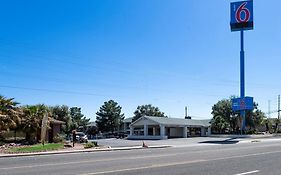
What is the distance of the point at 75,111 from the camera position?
103625mm

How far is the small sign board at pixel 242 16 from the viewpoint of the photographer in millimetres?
63406

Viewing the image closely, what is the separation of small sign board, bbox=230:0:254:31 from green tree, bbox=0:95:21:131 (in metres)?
41.6

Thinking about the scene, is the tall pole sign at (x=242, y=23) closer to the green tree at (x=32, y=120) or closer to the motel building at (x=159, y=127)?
the motel building at (x=159, y=127)

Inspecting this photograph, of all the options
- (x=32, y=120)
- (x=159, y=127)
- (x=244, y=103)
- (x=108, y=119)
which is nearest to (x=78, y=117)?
(x=108, y=119)

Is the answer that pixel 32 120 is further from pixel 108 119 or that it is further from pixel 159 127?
pixel 108 119

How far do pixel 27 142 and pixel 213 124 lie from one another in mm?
53736

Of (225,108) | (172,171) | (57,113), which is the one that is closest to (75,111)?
(57,113)


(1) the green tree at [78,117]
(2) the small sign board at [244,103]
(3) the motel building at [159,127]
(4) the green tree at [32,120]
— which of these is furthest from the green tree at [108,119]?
(4) the green tree at [32,120]

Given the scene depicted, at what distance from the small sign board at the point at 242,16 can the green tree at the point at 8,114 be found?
41.6 meters

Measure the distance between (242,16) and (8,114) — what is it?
44.1 metres

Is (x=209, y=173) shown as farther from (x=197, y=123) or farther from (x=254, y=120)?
(x=254, y=120)

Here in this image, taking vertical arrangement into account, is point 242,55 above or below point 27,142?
above

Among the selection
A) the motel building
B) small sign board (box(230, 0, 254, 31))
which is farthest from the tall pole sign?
the motel building

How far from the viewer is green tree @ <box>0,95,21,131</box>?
32625 mm
